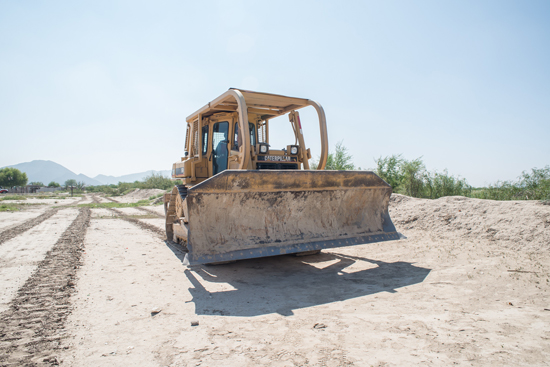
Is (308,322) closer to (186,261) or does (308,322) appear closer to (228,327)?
(228,327)

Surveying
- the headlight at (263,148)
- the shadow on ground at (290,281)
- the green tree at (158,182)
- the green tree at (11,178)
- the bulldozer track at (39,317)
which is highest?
the green tree at (11,178)

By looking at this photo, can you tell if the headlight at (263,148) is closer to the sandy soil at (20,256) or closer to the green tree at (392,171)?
the sandy soil at (20,256)

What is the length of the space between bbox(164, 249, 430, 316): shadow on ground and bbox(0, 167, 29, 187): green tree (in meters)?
99.3

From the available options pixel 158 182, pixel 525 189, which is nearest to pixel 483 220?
pixel 525 189

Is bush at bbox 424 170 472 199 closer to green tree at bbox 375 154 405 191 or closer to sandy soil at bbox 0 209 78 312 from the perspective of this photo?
green tree at bbox 375 154 405 191

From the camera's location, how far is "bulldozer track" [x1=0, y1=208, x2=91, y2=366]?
265cm

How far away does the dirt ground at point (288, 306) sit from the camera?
2.62 meters

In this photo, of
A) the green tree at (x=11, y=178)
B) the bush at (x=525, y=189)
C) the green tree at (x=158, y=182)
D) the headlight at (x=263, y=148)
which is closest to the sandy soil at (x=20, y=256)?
the headlight at (x=263, y=148)

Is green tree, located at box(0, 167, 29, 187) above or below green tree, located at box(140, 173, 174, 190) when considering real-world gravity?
above

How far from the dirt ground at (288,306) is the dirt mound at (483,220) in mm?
71

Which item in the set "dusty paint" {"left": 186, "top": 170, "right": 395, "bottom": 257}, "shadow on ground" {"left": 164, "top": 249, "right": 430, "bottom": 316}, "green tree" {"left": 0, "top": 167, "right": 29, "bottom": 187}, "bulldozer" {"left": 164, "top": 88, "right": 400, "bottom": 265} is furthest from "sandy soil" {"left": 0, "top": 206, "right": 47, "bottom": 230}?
"green tree" {"left": 0, "top": 167, "right": 29, "bottom": 187}

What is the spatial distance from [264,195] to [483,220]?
237 inches

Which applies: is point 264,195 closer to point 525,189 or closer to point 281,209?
point 281,209

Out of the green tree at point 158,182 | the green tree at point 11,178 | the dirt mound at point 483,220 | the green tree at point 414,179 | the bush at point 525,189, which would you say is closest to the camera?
the dirt mound at point 483,220
